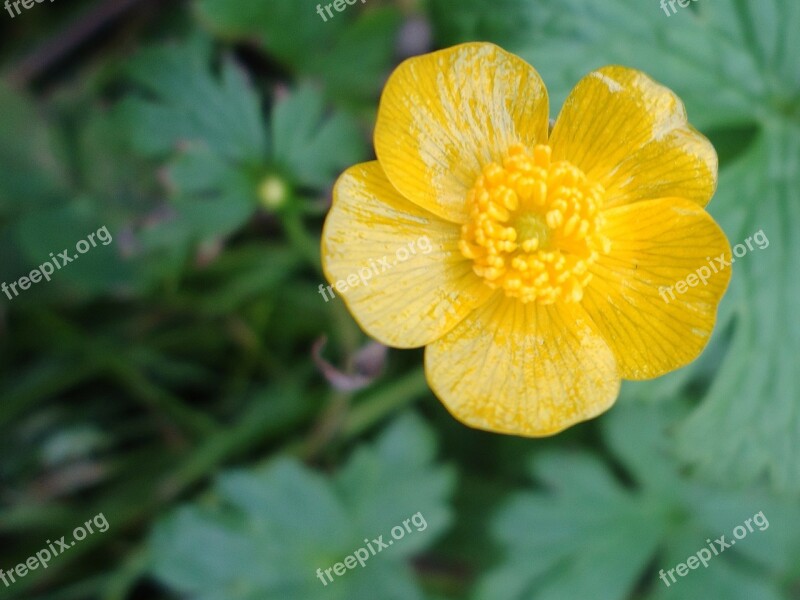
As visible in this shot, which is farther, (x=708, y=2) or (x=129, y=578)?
(x=129, y=578)

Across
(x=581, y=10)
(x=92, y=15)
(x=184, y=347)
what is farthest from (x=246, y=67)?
(x=581, y=10)

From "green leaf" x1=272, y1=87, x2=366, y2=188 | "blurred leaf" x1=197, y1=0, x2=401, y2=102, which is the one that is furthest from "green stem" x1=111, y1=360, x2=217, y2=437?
"blurred leaf" x1=197, y1=0, x2=401, y2=102

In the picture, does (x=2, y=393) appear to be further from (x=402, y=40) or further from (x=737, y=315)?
(x=737, y=315)

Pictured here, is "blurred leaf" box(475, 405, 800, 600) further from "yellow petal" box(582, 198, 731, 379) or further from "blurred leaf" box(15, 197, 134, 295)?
"blurred leaf" box(15, 197, 134, 295)

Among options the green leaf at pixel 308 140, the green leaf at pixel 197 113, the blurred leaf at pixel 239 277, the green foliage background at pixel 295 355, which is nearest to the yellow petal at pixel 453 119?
the green foliage background at pixel 295 355

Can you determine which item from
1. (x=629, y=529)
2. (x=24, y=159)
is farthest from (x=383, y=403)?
(x=24, y=159)

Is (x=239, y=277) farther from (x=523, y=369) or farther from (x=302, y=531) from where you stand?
(x=523, y=369)
